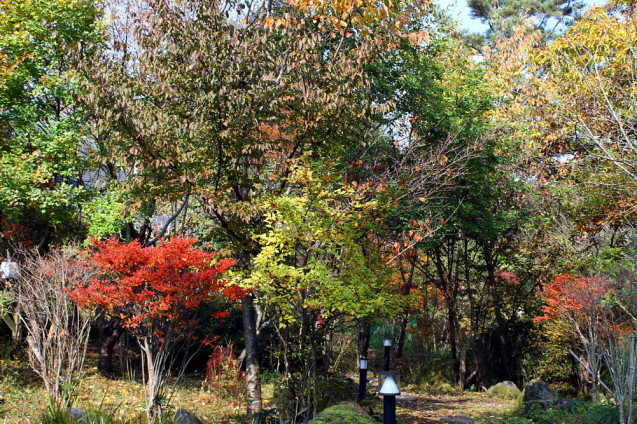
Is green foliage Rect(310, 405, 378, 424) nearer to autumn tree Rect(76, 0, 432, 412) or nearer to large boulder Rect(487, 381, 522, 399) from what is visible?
autumn tree Rect(76, 0, 432, 412)

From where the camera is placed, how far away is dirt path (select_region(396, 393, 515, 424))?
9891 millimetres

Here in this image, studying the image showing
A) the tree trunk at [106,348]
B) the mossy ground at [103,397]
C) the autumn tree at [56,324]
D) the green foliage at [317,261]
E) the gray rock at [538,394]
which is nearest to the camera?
the green foliage at [317,261]

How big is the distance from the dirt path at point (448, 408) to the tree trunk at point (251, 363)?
2.50m

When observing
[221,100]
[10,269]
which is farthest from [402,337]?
[221,100]

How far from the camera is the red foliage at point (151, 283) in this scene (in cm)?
764

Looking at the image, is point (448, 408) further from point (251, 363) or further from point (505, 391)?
point (251, 363)

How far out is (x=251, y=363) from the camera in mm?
8750

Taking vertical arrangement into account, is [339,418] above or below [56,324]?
below

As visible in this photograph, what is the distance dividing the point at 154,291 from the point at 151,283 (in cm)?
26

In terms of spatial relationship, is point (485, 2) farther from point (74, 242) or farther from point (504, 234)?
point (74, 242)

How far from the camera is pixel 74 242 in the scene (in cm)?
1083

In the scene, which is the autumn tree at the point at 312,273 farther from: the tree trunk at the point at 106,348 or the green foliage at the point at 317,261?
the tree trunk at the point at 106,348

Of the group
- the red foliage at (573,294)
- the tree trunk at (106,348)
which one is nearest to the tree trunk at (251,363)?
the tree trunk at (106,348)

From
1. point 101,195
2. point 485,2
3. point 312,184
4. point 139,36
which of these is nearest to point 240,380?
point 101,195
